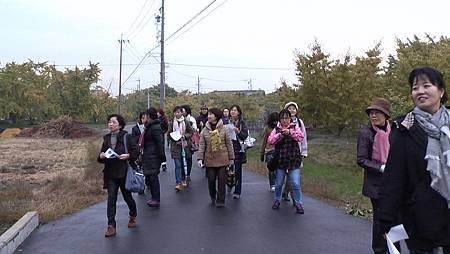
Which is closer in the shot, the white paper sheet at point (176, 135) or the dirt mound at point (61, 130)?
the white paper sheet at point (176, 135)

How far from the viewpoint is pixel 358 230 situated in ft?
20.3

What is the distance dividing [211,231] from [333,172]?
34.6ft

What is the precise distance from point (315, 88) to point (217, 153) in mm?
14433

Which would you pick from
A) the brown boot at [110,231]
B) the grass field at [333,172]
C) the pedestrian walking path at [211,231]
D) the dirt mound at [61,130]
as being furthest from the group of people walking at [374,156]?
the dirt mound at [61,130]

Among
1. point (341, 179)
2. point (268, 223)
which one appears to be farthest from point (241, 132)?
point (341, 179)

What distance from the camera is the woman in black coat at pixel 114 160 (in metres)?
6.09

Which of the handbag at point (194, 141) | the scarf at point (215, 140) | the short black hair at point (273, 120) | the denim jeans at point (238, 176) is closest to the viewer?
the scarf at point (215, 140)

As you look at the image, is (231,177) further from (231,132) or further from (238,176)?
(231,132)

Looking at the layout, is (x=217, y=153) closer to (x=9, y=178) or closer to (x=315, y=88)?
(x=9, y=178)

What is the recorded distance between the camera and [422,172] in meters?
2.56

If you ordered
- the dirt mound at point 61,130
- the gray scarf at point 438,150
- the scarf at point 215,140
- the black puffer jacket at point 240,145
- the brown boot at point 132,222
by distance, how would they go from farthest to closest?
the dirt mound at point 61,130, the black puffer jacket at point 240,145, the scarf at point 215,140, the brown boot at point 132,222, the gray scarf at point 438,150

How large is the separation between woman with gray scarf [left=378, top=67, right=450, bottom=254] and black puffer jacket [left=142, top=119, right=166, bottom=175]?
5.26m

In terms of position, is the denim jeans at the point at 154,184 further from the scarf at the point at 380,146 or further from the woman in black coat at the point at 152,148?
the scarf at the point at 380,146

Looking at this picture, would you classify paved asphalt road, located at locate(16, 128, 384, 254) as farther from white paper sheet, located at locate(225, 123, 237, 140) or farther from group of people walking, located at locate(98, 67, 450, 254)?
white paper sheet, located at locate(225, 123, 237, 140)
